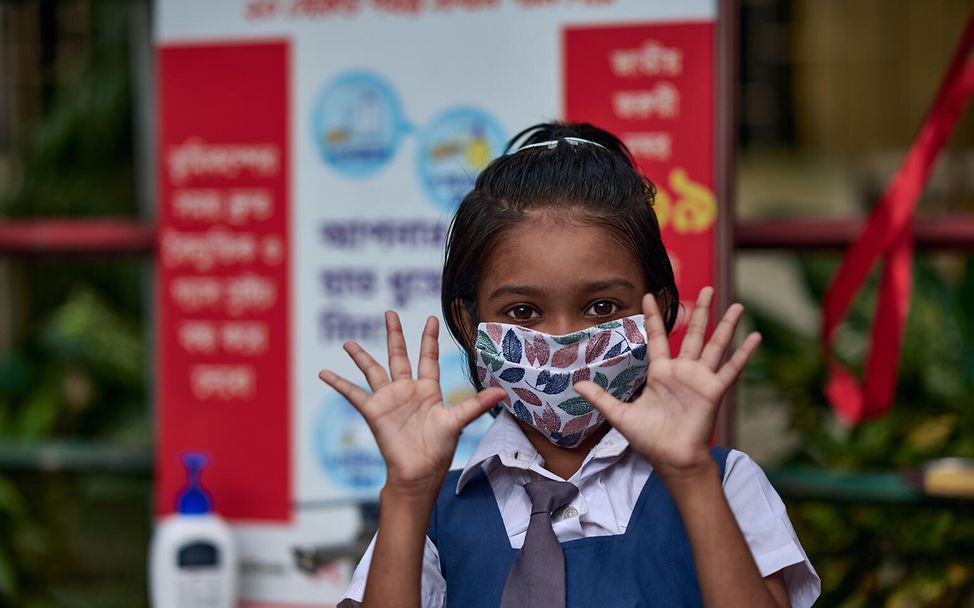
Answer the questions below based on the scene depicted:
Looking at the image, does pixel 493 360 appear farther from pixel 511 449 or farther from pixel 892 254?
pixel 892 254

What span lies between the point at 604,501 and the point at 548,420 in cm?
12

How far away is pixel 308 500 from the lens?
2578 millimetres

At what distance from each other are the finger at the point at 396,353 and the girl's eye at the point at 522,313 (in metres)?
0.14

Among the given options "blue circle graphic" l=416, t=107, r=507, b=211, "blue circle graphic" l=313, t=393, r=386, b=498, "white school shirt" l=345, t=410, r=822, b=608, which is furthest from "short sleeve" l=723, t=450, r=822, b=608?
"blue circle graphic" l=313, t=393, r=386, b=498

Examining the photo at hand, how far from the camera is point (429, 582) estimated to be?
58.2 inches

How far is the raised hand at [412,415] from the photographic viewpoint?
1.36 metres

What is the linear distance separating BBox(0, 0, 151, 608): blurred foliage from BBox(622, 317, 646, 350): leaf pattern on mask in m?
1.95

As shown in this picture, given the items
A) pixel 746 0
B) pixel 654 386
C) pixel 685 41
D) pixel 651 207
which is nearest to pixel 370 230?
pixel 685 41

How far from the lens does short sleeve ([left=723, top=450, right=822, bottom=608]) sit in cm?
134

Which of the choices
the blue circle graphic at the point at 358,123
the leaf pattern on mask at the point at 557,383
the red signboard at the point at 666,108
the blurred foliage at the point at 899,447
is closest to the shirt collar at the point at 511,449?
the leaf pattern on mask at the point at 557,383

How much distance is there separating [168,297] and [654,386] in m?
1.65

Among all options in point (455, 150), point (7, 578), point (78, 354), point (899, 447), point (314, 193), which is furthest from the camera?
point (78, 354)

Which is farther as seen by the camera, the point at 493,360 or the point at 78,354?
the point at 78,354

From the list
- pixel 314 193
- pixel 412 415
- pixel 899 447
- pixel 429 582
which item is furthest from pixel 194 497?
pixel 899 447
